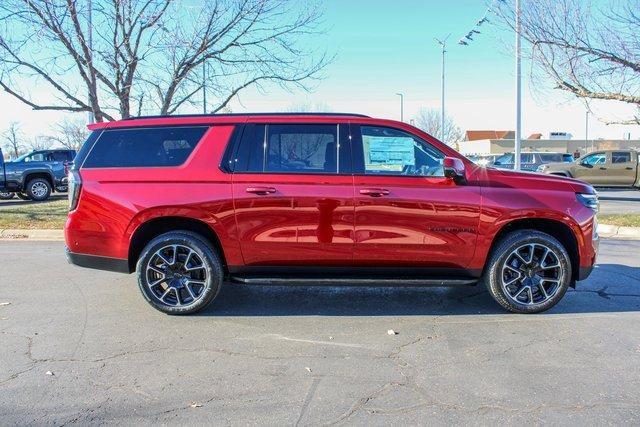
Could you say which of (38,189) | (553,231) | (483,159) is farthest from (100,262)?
(483,159)

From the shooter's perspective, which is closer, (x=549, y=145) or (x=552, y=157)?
(x=552, y=157)

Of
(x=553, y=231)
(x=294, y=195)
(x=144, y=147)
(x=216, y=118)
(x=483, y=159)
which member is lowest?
(x=553, y=231)

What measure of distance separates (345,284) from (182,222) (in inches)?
67.1

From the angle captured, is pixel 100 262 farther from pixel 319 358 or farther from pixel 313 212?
pixel 319 358

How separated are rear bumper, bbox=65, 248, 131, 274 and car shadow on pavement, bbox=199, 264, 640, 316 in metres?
0.90

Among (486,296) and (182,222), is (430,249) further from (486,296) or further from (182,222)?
(182,222)

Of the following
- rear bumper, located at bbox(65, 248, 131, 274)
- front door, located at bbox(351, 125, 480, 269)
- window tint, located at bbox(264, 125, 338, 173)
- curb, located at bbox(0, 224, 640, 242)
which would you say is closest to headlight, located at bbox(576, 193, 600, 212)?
front door, located at bbox(351, 125, 480, 269)

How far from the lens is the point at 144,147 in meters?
5.11

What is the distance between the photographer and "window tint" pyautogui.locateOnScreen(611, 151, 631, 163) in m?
21.0

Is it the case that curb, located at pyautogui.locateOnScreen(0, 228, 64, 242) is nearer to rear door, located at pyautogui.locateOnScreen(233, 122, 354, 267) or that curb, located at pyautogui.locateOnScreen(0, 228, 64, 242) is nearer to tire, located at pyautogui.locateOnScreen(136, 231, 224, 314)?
tire, located at pyautogui.locateOnScreen(136, 231, 224, 314)

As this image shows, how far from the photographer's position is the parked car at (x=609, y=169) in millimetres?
20797

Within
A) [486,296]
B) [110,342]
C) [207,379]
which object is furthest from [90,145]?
[486,296]

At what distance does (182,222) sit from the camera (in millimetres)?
5102

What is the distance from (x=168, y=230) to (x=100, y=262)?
0.72m
